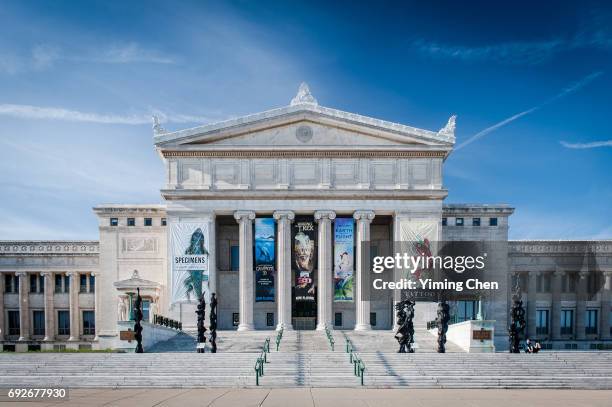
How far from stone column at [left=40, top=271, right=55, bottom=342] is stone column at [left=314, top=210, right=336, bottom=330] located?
1135 inches

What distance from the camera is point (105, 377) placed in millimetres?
26828

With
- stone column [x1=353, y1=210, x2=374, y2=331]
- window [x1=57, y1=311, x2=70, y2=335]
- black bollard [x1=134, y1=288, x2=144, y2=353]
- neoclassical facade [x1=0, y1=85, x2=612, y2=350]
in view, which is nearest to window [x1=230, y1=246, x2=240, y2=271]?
neoclassical facade [x1=0, y1=85, x2=612, y2=350]

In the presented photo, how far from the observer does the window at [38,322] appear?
187 ft

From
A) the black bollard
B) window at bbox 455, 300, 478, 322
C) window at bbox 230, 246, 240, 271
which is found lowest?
window at bbox 455, 300, 478, 322

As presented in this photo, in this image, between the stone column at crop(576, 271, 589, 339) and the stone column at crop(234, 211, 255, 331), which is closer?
the stone column at crop(234, 211, 255, 331)

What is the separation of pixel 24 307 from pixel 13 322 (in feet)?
8.37

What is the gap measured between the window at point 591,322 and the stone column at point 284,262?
3335 centimetres

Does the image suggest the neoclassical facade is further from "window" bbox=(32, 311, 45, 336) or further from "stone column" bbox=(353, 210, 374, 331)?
"window" bbox=(32, 311, 45, 336)

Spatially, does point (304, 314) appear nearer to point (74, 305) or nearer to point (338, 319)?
point (338, 319)

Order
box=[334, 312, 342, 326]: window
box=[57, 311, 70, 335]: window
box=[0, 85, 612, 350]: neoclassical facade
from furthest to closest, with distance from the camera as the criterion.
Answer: box=[57, 311, 70, 335]: window < box=[334, 312, 342, 326]: window < box=[0, 85, 612, 350]: neoclassical facade

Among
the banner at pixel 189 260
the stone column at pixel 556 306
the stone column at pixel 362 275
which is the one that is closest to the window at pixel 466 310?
the stone column at pixel 556 306

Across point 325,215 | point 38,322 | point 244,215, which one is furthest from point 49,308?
point 325,215

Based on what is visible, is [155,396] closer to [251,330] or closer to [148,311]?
[251,330]

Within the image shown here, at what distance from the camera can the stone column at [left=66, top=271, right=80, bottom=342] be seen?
55.9 meters
